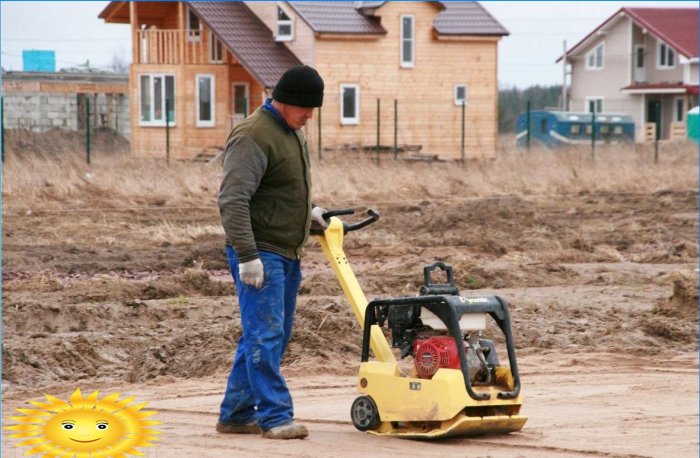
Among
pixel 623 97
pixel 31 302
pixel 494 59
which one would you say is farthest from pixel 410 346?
pixel 623 97

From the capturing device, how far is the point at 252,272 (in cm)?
667

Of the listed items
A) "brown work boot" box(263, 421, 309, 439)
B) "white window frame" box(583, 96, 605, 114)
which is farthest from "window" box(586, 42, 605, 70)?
"brown work boot" box(263, 421, 309, 439)

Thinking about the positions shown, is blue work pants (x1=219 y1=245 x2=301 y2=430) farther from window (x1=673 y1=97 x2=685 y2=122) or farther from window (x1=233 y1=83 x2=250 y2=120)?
window (x1=673 y1=97 x2=685 y2=122)

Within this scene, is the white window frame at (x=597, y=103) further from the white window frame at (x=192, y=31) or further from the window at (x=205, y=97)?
the window at (x=205, y=97)

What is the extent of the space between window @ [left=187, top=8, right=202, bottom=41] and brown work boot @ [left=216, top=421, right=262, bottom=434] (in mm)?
32638

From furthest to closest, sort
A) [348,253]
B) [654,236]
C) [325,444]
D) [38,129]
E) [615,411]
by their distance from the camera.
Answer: [38,129]
[654,236]
[348,253]
[615,411]
[325,444]

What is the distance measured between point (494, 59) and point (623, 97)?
2468cm

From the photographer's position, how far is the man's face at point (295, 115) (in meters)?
6.95

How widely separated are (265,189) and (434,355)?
133 cm

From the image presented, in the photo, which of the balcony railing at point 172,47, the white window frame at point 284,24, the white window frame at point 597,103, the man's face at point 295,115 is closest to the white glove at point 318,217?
the man's face at point 295,115

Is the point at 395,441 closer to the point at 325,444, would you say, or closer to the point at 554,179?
the point at 325,444

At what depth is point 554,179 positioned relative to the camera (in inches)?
1038

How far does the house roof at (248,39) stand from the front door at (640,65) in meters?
29.2

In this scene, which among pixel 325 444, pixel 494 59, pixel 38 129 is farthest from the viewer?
pixel 38 129
